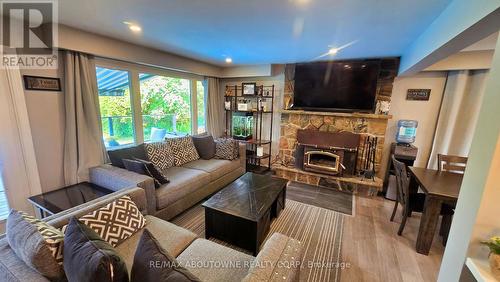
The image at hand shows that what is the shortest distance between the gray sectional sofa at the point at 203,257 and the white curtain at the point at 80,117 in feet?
4.28

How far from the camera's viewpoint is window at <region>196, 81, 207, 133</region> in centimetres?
466

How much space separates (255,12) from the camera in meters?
1.84

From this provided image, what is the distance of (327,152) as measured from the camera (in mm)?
3764

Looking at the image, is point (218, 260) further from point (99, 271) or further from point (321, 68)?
point (321, 68)

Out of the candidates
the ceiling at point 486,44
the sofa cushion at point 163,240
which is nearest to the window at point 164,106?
the sofa cushion at point 163,240

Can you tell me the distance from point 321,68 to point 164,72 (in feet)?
9.70

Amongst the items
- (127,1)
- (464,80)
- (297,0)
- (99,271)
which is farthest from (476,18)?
(464,80)

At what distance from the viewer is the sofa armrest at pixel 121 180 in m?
2.12

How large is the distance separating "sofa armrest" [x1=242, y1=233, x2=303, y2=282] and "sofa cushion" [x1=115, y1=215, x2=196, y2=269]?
641mm

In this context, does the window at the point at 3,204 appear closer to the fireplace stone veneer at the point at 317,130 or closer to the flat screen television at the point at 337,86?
the fireplace stone veneer at the point at 317,130

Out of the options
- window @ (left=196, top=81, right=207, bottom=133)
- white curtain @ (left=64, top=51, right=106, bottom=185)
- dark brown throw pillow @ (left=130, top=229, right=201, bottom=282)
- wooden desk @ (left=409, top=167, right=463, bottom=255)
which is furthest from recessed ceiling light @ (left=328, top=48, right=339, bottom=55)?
white curtain @ (left=64, top=51, right=106, bottom=185)

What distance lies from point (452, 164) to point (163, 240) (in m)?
3.50

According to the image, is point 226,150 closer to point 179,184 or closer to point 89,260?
point 179,184

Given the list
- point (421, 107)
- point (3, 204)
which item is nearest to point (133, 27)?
point (3, 204)
